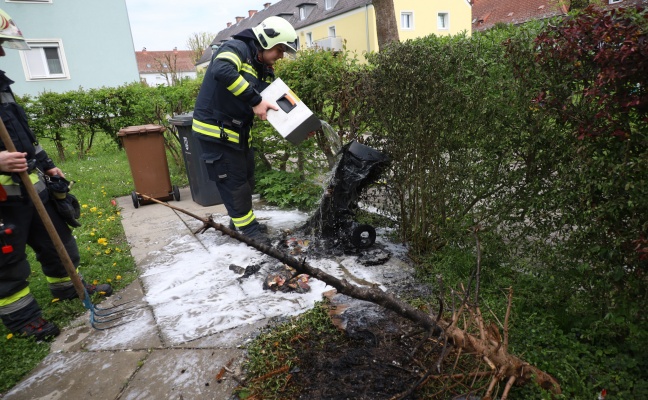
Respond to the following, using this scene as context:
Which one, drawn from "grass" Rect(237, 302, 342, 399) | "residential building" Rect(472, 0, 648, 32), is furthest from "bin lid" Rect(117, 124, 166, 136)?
"residential building" Rect(472, 0, 648, 32)

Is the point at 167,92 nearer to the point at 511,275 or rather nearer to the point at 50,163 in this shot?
the point at 50,163

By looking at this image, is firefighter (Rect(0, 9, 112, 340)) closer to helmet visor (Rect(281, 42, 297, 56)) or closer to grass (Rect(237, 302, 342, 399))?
grass (Rect(237, 302, 342, 399))

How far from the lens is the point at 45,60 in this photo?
17328 mm

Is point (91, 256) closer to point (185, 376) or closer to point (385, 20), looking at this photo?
point (185, 376)

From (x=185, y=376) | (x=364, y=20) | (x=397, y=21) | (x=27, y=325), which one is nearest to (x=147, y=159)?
(x=27, y=325)

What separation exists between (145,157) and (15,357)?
136 inches

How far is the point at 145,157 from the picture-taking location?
18.3 feet

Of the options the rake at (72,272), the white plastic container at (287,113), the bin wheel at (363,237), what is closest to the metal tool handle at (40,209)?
the rake at (72,272)

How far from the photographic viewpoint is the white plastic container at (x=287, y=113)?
11.7 feet

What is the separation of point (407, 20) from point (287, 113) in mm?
32143

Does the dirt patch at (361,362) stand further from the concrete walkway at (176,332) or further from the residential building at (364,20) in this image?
the residential building at (364,20)

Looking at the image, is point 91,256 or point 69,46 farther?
point 69,46

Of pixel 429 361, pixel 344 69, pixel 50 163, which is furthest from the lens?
pixel 344 69

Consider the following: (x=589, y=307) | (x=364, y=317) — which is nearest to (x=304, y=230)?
(x=364, y=317)
